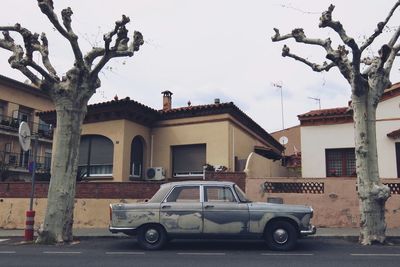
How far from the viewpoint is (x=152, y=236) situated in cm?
963

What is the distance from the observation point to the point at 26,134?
12.2 m

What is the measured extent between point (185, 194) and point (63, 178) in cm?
358

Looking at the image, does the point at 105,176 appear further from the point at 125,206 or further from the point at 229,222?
the point at 229,222

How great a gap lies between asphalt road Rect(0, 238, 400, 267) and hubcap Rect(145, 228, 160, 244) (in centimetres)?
34

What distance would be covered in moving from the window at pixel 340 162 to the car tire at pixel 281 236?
10147 mm

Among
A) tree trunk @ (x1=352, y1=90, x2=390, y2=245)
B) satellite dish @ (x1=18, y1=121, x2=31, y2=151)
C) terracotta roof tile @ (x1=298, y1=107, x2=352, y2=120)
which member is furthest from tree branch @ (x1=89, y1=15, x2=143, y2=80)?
terracotta roof tile @ (x1=298, y1=107, x2=352, y2=120)

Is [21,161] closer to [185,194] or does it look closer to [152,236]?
[152,236]

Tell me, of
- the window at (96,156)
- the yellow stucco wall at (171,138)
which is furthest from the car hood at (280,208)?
the window at (96,156)

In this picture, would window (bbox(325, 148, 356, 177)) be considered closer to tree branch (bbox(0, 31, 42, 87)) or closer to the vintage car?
the vintage car

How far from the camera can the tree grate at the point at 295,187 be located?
14164 mm

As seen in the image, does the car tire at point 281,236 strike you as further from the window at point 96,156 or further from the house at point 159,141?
the window at point 96,156

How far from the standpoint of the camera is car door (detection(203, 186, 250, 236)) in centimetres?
953

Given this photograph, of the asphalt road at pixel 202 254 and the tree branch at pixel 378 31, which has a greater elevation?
the tree branch at pixel 378 31

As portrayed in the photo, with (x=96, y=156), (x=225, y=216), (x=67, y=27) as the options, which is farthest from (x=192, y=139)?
(x=225, y=216)
